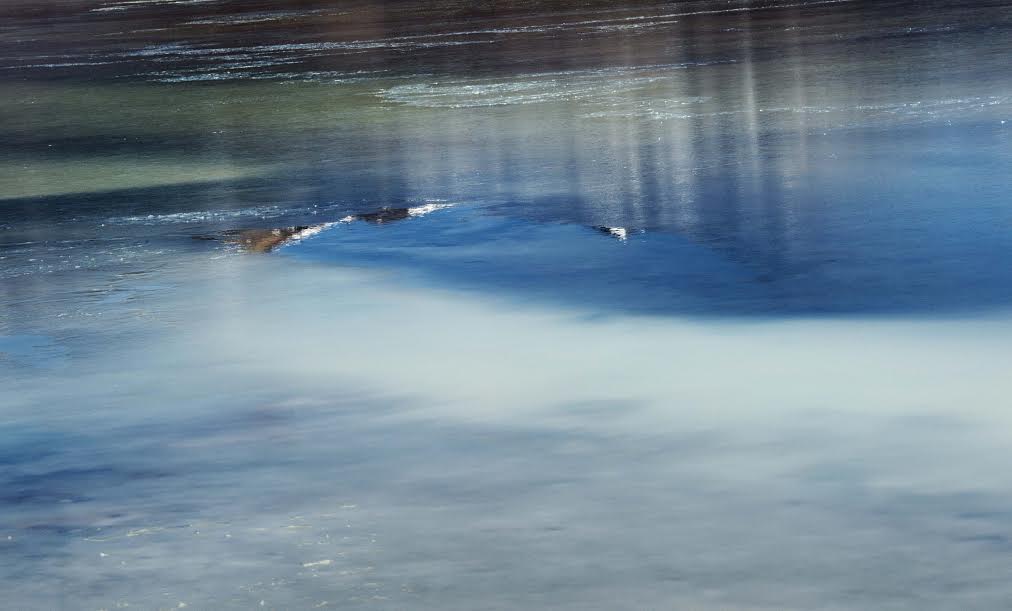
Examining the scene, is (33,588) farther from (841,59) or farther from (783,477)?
(841,59)

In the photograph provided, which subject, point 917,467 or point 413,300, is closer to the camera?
point 917,467

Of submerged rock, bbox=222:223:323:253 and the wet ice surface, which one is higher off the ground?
submerged rock, bbox=222:223:323:253

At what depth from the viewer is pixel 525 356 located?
462 cm

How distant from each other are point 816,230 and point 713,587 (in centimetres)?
328

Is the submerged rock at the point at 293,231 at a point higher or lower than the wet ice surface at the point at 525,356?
higher

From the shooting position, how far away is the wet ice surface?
3100mm

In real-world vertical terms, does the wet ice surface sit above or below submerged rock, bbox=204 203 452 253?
below

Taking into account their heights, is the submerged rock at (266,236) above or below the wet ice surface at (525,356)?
above

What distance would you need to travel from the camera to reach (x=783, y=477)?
3486 mm

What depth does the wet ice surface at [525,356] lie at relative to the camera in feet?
10.2

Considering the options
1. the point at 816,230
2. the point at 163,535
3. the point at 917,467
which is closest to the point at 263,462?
the point at 163,535

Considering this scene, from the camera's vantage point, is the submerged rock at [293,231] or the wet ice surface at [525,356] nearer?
the wet ice surface at [525,356]

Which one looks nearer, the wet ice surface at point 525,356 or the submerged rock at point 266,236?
the wet ice surface at point 525,356

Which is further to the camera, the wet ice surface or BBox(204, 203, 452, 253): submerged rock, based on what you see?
BBox(204, 203, 452, 253): submerged rock
